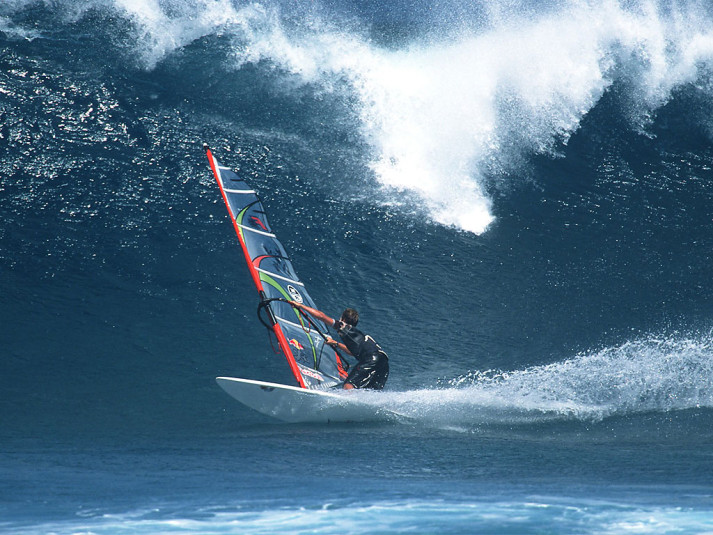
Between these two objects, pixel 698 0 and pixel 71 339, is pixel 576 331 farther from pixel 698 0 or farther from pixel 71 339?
pixel 698 0

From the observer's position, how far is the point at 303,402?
7.32 m

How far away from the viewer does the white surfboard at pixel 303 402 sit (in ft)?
23.8

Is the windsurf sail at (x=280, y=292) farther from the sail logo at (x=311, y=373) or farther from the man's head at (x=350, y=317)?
the man's head at (x=350, y=317)

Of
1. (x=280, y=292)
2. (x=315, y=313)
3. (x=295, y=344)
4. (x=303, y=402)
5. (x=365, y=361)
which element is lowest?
(x=303, y=402)

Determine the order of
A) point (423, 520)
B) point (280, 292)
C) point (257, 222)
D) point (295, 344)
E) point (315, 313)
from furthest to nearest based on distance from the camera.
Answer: point (257, 222)
point (280, 292)
point (295, 344)
point (315, 313)
point (423, 520)

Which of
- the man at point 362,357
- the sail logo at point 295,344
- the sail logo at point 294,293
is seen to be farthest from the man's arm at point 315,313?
the sail logo at point 294,293

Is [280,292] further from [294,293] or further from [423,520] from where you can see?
[423,520]

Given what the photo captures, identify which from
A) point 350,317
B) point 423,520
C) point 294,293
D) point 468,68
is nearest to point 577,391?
point 350,317

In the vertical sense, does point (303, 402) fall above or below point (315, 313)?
below

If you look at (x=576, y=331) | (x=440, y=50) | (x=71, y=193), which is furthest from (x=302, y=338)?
(x=440, y=50)

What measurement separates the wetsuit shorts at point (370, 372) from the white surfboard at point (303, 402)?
0.19 m

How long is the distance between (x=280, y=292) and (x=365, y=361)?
1.28 m

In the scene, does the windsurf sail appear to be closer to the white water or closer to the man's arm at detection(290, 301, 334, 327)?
the man's arm at detection(290, 301, 334, 327)

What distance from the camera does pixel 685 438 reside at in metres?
6.84
